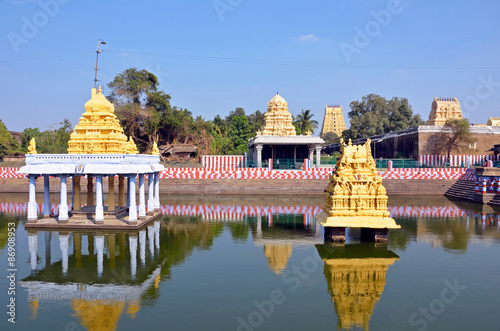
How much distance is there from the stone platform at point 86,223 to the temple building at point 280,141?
62.2 feet

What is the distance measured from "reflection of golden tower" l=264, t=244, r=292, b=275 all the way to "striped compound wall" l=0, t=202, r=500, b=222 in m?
6.75

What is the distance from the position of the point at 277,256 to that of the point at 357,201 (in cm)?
373

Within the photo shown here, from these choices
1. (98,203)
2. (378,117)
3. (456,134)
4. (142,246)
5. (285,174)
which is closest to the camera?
(142,246)

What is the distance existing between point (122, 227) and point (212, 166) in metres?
20.8

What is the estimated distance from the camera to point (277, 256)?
14.0 m

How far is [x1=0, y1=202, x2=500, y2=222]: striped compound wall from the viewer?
885 inches

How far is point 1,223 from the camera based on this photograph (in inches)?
781

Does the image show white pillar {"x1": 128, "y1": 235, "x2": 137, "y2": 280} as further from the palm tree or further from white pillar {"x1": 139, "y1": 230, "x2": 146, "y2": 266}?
the palm tree

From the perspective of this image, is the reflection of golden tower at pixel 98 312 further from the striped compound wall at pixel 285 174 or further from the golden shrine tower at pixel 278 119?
the golden shrine tower at pixel 278 119

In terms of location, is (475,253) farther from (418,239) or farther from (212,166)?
(212,166)

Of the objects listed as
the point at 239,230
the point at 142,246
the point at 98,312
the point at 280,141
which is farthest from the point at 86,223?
the point at 280,141

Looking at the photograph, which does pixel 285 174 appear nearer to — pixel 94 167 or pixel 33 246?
pixel 94 167

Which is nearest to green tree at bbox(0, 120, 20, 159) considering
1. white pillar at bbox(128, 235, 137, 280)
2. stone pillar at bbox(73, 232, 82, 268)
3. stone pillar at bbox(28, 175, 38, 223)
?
stone pillar at bbox(28, 175, 38, 223)

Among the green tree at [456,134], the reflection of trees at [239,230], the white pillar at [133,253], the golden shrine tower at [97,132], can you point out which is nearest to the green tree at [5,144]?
the golden shrine tower at [97,132]
